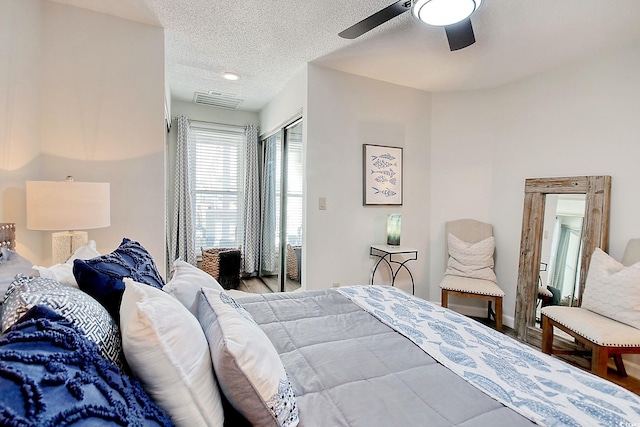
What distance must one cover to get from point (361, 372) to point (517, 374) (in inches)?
21.6

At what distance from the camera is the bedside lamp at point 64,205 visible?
171 cm

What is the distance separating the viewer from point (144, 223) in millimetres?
2443

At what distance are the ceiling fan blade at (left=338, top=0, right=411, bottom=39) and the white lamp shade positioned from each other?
185cm

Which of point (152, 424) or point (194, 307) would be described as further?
point (194, 307)

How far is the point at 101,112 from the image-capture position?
2293mm

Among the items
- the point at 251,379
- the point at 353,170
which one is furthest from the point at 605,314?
the point at 251,379

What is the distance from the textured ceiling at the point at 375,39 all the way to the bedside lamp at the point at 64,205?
1358 millimetres

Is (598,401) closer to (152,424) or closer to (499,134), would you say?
(152,424)

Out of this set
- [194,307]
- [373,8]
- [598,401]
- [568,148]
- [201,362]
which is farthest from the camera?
[568,148]

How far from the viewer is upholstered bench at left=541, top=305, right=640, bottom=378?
1927 millimetres

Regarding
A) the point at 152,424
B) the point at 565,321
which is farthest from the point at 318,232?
the point at 152,424

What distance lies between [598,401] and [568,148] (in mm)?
2629

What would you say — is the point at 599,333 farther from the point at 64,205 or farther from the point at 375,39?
the point at 64,205

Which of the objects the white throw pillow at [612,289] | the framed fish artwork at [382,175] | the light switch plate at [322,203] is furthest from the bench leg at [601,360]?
the light switch plate at [322,203]
